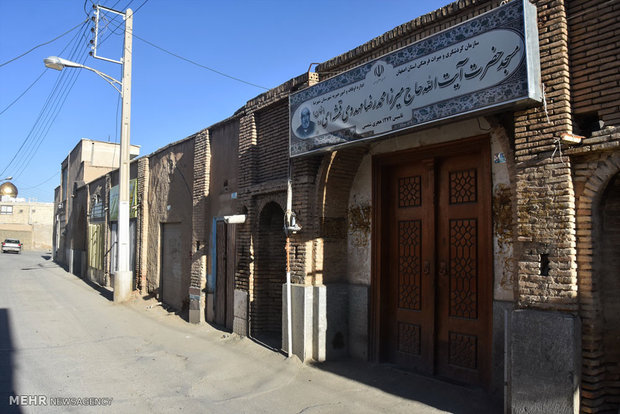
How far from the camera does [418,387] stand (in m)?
5.82

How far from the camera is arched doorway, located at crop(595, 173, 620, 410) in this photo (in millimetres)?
4172

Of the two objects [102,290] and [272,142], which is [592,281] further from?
[102,290]

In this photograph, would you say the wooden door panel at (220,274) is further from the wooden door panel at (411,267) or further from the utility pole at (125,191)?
the utility pole at (125,191)

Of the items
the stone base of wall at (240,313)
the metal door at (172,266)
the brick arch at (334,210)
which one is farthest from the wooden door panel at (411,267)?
the metal door at (172,266)

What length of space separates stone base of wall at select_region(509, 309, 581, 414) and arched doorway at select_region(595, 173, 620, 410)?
0.37 meters

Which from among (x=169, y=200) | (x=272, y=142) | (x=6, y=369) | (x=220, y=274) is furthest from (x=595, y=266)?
(x=169, y=200)

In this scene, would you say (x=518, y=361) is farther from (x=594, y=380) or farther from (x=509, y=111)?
(x=509, y=111)

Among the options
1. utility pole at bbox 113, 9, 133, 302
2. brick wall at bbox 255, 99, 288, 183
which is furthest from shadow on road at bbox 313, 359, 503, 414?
utility pole at bbox 113, 9, 133, 302

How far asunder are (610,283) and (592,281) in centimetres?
35

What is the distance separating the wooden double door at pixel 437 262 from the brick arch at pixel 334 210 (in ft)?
1.66

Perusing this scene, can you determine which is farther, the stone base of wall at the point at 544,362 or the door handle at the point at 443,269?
the door handle at the point at 443,269

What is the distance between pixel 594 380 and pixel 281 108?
6244mm

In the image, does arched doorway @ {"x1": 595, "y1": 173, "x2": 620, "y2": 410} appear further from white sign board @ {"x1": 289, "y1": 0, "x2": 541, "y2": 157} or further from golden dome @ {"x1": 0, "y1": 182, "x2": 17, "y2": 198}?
golden dome @ {"x1": 0, "y1": 182, "x2": 17, "y2": 198}

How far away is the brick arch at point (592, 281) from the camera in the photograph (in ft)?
13.3
